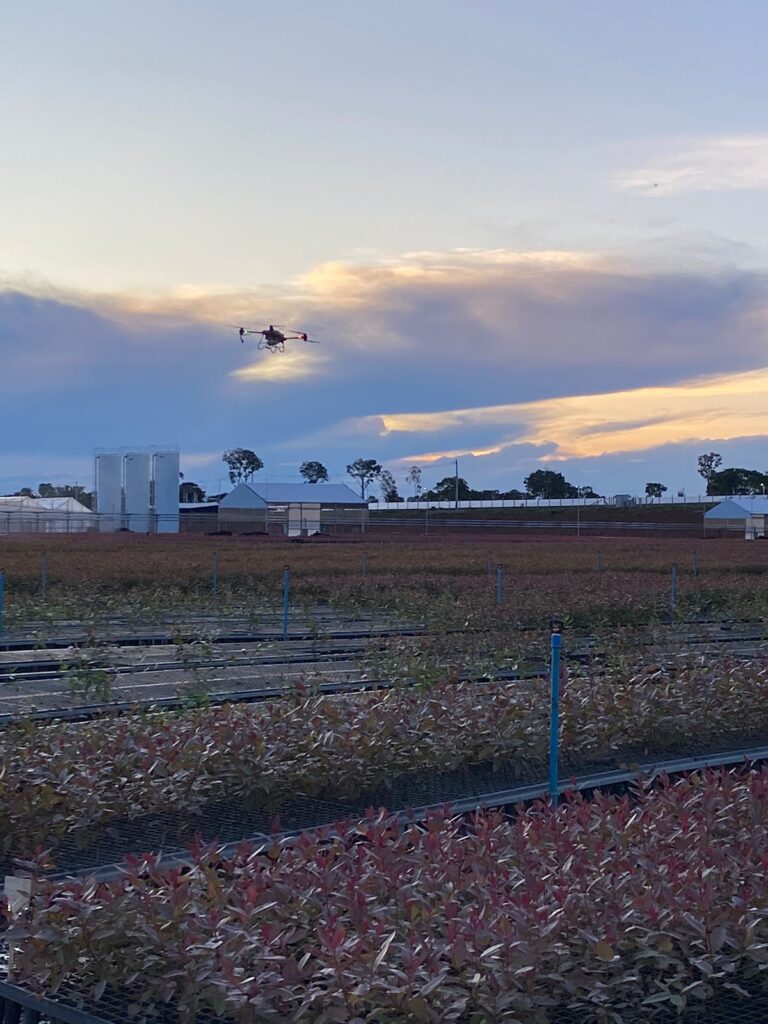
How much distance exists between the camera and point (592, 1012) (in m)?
4.08

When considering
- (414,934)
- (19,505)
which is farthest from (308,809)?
(19,505)

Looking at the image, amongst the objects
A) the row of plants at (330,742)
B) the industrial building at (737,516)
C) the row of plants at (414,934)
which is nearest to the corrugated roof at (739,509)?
the industrial building at (737,516)

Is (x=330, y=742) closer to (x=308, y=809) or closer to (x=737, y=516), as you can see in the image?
(x=308, y=809)

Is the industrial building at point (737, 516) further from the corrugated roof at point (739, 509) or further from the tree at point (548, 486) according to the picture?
the tree at point (548, 486)

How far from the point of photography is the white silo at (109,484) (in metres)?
77.0

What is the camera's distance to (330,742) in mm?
7293

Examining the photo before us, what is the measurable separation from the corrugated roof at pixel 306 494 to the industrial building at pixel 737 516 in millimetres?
23993

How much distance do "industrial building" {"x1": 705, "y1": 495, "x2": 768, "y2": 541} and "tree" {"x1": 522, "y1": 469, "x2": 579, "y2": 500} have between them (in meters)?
56.8

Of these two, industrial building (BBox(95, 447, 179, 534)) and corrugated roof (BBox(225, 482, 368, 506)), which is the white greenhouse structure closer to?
industrial building (BBox(95, 447, 179, 534))

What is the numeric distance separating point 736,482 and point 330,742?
13671cm

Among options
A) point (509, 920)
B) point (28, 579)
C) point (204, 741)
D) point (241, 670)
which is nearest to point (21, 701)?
point (241, 670)

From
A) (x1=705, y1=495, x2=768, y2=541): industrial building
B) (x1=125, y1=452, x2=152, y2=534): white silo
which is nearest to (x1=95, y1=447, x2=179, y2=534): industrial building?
(x1=125, y1=452, x2=152, y2=534): white silo

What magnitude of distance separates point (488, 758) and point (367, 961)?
4.03 meters

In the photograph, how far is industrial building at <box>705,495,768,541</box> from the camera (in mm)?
75519
